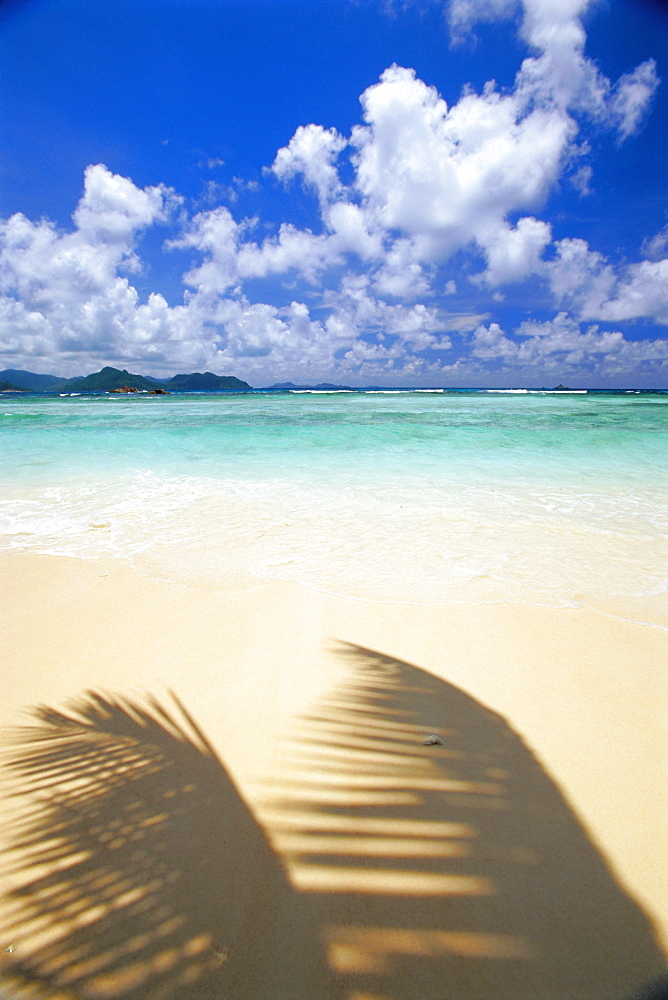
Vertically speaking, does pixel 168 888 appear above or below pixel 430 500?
below

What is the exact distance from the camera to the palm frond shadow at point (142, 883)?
1305 mm

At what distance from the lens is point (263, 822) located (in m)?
1.77

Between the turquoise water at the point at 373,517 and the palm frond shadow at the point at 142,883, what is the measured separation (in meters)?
1.96

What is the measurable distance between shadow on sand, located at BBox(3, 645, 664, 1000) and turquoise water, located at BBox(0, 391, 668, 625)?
1.78m

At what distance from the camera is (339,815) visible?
1794 millimetres

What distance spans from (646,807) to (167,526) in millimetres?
5108

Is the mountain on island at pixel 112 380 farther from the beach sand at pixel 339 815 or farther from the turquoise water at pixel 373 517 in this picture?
the beach sand at pixel 339 815

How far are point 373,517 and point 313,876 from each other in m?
4.47

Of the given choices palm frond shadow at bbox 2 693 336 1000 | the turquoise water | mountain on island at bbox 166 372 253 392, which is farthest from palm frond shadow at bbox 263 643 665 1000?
mountain on island at bbox 166 372 253 392

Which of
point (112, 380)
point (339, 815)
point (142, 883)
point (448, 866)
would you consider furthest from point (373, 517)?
point (112, 380)

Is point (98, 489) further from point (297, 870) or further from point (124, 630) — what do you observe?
point (297, 870)

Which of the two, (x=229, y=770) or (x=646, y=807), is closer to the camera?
(x=646, y=807)

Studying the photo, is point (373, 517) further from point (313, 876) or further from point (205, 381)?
point (205, 381)

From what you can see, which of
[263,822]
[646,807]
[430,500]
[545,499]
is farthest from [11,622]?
[545,499]
